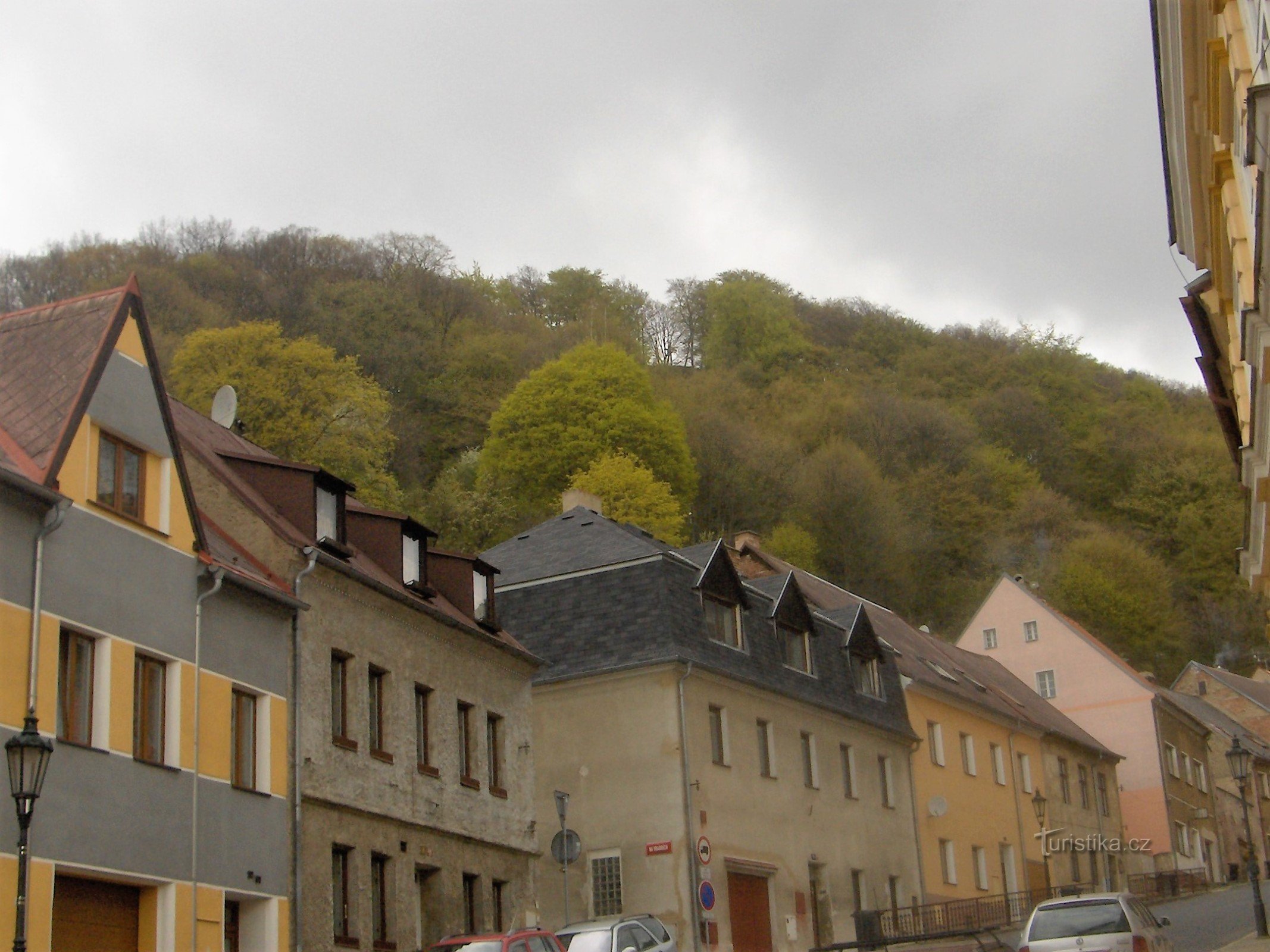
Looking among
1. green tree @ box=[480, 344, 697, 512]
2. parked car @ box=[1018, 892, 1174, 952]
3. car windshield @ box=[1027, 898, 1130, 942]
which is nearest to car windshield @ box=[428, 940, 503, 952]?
parked car @ box=[1018, 892, 1174, 952]

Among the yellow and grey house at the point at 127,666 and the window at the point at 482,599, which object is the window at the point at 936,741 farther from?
Result: the yellow and grey house at the point at 127,666

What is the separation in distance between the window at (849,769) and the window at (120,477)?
21608 mm

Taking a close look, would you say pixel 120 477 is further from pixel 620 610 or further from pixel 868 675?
pixel 868 675

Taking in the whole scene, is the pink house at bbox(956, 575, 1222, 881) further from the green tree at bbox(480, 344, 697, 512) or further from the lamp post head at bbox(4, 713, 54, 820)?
the lamp post head at bbox(4, 713, 54, 820)

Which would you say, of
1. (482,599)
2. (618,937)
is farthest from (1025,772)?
(618,937)

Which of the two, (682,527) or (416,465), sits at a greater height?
(416,465)

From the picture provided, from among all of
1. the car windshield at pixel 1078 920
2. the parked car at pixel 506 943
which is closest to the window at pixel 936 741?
the car windshield at pixel 1078 920

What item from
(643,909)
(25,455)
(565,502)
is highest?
(565,502)

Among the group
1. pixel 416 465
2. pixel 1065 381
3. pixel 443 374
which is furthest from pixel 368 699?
pixel 1065 381

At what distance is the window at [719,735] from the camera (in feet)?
105

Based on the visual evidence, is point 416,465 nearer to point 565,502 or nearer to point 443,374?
point 443,374

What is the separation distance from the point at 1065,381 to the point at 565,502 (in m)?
62.3

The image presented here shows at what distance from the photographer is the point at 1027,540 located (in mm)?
81062

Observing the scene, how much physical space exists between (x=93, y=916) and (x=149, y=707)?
2.64m
